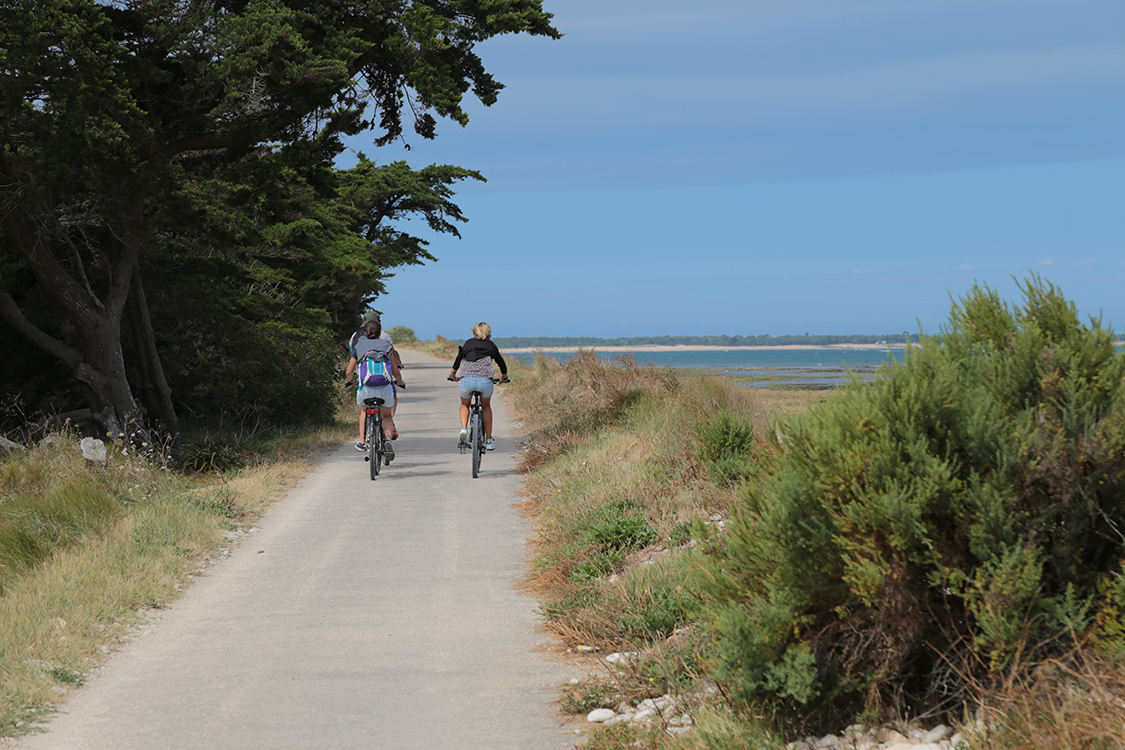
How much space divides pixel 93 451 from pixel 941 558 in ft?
35.2

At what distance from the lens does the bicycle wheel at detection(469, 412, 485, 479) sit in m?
13.8

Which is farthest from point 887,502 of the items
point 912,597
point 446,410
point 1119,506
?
point 446,410

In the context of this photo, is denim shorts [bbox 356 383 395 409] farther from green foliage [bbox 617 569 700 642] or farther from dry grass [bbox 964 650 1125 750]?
dry grass [bbox 964 650 1125 750]

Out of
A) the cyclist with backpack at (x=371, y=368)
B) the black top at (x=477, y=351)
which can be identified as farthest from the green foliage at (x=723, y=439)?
the cyclist with backpack at (x=371, y=368)

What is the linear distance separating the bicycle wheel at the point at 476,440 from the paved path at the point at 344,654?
108 inches

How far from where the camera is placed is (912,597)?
154 inches

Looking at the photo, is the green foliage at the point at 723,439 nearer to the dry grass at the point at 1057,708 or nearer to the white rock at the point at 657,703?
the white rock at the point at 657,703

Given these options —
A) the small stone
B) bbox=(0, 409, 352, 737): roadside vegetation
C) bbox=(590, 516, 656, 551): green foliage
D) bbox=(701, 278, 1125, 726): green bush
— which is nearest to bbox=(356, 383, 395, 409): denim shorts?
bbox=(0, 409, 352, 737): roadside vegetation

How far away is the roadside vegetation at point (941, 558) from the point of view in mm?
3709

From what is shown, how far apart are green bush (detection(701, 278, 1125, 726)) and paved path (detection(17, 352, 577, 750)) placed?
1.34m

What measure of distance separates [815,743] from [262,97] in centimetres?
1208

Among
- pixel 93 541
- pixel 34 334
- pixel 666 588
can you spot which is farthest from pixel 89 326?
pixel 666 588

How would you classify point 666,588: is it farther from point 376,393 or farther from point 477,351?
point 376,393

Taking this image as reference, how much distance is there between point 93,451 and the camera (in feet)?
38.6
